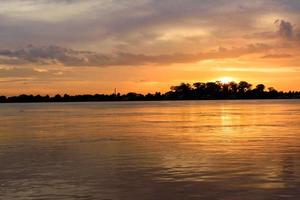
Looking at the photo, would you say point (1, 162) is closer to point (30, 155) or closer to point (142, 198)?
point (30, 155)

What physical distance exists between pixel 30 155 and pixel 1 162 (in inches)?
94.1

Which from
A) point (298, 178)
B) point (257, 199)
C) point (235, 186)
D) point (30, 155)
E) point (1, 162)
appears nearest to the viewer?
point (257, 199)

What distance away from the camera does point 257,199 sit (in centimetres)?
1215

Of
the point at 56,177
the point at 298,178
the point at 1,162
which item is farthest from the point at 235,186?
Answer: the point at 1,162

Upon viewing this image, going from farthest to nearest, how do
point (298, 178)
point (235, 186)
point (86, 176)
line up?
point (86, 176), point (298, 178), point (235, 186)

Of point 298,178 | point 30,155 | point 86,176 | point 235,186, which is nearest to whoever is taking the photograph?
point 235,186

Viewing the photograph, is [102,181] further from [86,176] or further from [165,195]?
[165,195]

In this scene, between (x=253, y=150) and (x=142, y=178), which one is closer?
(x=142, y=178)

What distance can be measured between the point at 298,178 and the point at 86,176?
20.7ft

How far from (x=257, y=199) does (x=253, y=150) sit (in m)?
10.7

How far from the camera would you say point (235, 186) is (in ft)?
45.3

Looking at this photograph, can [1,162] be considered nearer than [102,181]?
No

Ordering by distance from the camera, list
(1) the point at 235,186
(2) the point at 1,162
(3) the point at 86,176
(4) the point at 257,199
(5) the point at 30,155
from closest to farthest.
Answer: (4) the point at 257,199
(1) the point at 235,186
(3) the point at 86,176
(2) the point at 1,162
(5) the point at 30,155

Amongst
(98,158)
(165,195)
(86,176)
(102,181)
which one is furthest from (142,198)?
(98,158)
